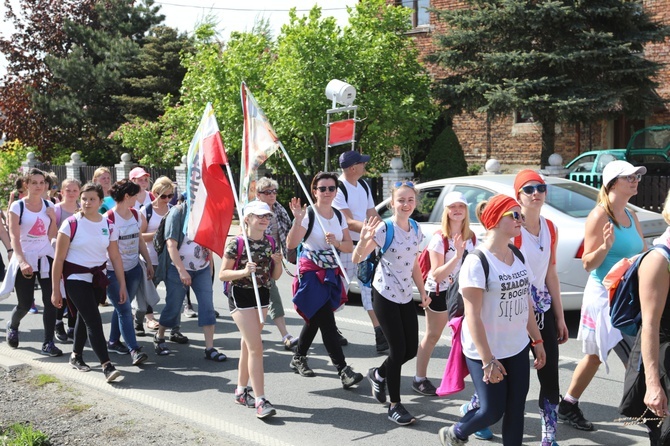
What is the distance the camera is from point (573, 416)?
545cm

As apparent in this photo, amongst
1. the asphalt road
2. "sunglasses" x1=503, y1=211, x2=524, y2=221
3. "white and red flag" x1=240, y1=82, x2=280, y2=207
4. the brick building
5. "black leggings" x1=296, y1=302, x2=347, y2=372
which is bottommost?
the asphalt road

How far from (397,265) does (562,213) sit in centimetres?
321

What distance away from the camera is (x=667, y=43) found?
22.6 m

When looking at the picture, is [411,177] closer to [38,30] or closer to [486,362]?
[486,362]

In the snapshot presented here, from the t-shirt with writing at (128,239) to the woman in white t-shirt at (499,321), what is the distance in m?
→ 4.41

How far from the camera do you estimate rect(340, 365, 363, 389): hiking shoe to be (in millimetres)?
6586

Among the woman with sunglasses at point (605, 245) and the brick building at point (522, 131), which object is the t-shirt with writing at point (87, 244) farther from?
the brick building at point (522, 131)

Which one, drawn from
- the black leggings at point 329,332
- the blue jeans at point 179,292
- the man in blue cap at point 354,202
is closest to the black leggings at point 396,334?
the black leggings at point 329,332

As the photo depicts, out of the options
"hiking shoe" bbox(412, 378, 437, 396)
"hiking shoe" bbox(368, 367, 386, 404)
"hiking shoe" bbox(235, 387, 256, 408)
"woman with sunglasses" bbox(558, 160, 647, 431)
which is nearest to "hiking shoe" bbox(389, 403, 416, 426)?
"hiking shoe" bbox(368, 367, 386, 404)

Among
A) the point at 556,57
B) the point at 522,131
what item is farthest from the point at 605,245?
the point at 522,131

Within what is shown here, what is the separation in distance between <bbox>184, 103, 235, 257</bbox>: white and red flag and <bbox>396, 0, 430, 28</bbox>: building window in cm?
2064

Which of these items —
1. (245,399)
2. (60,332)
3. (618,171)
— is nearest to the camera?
(618,171)

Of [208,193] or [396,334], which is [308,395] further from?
[208,193]

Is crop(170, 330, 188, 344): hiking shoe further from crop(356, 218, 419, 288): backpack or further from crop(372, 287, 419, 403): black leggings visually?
crop(372, 287, 419, 403): black leggings
